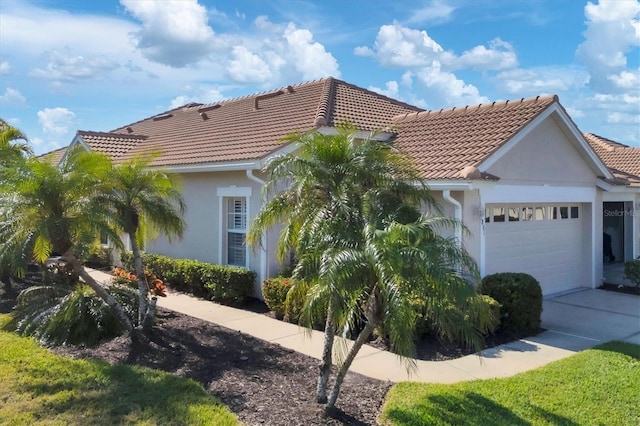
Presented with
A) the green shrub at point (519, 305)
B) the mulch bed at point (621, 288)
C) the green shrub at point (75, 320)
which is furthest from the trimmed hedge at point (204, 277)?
the mulch bed at point (621, 288)

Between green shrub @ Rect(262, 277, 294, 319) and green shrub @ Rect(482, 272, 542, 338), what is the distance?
3993 mm

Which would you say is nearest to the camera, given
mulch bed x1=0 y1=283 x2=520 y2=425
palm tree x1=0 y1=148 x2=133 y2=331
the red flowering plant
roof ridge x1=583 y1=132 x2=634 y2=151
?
mulch bed x1=0 y1=283 x2=520 y2=425

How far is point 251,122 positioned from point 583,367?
11.2 m

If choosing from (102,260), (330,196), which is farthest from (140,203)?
(102,260)

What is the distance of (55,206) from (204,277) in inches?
196

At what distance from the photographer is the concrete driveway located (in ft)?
30.4

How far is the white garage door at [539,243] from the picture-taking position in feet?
38.9

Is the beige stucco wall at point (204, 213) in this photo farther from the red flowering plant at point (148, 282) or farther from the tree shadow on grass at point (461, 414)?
the tree shadow on grass at point (461, 414)

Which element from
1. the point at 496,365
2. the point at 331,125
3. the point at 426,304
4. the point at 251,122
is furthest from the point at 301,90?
the point at 426,304

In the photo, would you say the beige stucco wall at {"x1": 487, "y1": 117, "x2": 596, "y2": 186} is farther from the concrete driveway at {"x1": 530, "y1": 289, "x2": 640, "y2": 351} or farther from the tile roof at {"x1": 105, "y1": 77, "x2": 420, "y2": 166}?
the tile roof at {"x1": 105, "y1": 77, "x2": 420, "y2": 166}

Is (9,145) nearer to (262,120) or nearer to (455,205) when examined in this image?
(262,120)

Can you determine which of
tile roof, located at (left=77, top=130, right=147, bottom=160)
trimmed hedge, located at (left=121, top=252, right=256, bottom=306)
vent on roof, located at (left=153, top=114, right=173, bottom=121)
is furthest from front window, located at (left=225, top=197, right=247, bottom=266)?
vent on roof, located at (left=153, top=114, right=173, bottom=121)

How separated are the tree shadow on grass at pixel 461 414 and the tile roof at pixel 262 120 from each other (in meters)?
6.93

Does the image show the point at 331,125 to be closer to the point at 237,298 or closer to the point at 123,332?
the point at 237,298
